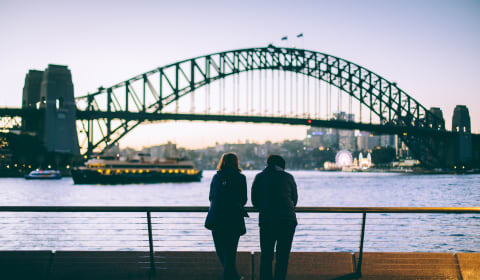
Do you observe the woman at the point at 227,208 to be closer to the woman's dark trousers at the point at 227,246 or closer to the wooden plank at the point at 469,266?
the woman's dark trousers at the point at 227,246

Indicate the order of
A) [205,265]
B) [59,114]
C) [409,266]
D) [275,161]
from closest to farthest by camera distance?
[275,161] < [409,266] < [205,265] < [59,114]

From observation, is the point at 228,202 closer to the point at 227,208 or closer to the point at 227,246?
the point at 227,208

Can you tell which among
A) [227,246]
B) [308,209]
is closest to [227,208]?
[227,246]

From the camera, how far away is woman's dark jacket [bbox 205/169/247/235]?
18.8 feet

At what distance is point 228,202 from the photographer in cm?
576

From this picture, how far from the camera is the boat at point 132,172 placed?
73.8m

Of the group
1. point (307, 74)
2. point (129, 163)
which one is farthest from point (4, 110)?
point (307, 74)

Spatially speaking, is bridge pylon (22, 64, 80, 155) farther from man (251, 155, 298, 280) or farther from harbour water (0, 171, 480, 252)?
man (251, 155, 298, 280)

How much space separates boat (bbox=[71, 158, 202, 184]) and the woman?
225 feet

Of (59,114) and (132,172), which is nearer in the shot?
(59,114)

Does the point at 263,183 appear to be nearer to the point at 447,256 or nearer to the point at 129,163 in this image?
the point at 447,256

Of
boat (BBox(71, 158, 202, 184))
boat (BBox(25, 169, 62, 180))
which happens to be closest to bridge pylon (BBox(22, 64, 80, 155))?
boat (BBox(71, 158, 202, 184))

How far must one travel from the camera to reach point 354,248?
18141 mm

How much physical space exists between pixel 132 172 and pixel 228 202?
74328 mm
